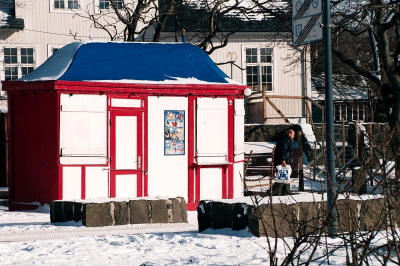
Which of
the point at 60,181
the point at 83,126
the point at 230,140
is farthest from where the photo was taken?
the point at 230,140

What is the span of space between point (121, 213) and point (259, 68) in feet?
71.5

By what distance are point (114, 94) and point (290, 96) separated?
16225 millimetres

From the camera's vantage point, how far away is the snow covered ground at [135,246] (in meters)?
9.54

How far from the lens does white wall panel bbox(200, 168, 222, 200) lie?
18.5m

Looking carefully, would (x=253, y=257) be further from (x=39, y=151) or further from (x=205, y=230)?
(x=39, y=151)

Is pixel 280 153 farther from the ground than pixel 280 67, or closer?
closer

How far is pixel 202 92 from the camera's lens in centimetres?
1844

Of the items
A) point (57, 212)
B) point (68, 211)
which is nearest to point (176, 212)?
point (68, 211)

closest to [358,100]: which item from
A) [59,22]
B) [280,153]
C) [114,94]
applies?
[59,22]

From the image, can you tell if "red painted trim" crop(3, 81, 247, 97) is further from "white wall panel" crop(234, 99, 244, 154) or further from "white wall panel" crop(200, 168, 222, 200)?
"white wall panel" crop(200, 168, 222, 200)

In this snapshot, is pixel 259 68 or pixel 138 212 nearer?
pixel 138 212

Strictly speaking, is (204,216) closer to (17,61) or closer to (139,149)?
(139,149)

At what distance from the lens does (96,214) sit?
45.0 feet

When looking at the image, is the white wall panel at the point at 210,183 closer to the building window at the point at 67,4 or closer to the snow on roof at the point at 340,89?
the building window at the point at 67,4
